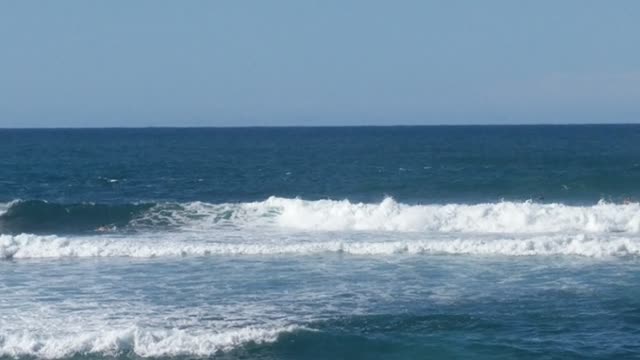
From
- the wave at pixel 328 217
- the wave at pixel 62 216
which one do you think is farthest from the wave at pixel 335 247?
the wave at pixel 62 216

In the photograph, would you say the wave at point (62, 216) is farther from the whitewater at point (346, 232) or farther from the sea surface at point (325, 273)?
the whitewater at point (346, 232)

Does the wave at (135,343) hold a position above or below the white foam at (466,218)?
below

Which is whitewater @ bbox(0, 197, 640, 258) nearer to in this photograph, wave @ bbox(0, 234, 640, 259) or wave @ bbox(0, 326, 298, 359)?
wave @ bbox(0, 234, 640, 259)

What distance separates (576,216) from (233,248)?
12137 mm

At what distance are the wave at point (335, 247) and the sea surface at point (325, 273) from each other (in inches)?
2.3

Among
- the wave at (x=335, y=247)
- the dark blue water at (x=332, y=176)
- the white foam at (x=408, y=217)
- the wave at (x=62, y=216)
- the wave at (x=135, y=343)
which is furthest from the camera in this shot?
the dark blue water at (x=332, y=176)

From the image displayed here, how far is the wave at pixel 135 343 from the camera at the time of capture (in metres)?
16.5

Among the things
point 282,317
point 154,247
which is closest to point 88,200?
point 154,247

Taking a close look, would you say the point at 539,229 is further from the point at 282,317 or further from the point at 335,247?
the point at 282,317

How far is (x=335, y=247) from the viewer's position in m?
26.9

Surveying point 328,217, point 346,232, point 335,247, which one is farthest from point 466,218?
point 335,247

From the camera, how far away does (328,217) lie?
33.3 metres

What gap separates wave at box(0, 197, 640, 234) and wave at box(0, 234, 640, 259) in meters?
3.24

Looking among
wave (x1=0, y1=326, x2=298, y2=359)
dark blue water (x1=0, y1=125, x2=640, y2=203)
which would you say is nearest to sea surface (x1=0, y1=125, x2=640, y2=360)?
wave (x1=0, y1=326, x2=298, y2=359)
